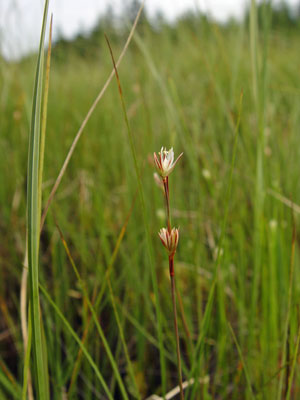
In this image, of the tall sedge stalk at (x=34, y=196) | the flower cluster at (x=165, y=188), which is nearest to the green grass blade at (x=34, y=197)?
the tall sedge stalk at (x=34, y=196)

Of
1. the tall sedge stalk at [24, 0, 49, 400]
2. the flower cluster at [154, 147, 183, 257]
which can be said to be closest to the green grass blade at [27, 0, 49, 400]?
the tall sedge stalk at [24, 0, 49, 400]

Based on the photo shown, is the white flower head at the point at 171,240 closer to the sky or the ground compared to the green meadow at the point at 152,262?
closer to the sky

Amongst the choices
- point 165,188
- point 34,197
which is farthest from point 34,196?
point 165,188

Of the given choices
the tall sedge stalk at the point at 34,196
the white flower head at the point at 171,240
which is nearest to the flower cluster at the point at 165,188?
the white flower head at the point at 171,240

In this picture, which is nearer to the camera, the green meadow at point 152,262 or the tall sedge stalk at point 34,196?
the tall sedge stalk at point 34,196

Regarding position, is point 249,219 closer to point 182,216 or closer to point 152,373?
point 182,216

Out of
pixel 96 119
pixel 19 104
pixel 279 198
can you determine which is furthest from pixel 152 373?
pixel 96 119

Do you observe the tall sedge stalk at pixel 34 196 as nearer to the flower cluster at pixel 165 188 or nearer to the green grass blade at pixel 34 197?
the green grass blade at pixel 34 197

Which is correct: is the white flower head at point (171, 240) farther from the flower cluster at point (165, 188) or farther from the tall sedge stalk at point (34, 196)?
the tall sedge stalk at point (34, 196)

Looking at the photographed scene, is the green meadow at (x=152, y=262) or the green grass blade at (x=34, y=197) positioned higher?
the green grass blade at (x=34, y=197)
